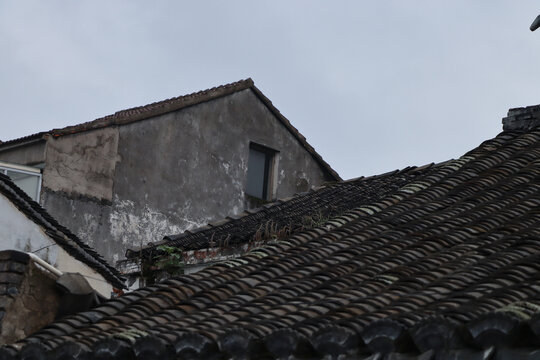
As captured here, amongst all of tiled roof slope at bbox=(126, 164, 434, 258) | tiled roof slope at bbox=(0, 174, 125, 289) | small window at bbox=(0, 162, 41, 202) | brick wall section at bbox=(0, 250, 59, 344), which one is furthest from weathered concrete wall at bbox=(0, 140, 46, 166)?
brick wall section at bbox=(0, 250, 59, 344)

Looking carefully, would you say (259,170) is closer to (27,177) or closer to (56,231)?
(27,177)

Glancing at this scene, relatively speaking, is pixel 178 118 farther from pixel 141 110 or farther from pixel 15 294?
pixel 15 294

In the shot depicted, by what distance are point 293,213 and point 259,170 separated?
6.48 metres

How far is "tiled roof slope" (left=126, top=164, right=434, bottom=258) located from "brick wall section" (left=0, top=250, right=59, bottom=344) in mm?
5505

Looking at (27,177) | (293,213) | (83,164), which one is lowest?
(293,213)

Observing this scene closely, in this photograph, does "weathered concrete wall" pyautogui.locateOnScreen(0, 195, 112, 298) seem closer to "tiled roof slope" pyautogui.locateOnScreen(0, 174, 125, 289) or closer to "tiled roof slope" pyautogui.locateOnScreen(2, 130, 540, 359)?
"tiled roof slope" pyautogui.locateOnScreen(0, 174, 125, 289)

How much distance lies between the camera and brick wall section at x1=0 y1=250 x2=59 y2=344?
671 centimetres

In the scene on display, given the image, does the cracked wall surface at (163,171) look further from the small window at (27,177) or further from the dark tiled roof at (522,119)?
the dark tiled roof at (522,119)

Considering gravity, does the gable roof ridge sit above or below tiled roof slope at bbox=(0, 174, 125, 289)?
above

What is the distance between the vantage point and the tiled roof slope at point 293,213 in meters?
12.8

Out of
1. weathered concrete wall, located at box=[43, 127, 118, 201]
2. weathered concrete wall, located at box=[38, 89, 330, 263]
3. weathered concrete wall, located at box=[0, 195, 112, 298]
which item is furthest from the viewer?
weathered concrete wall, located at box=[38, 89, 330, 263]

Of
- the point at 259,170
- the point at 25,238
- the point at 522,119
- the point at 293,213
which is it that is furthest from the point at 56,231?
the point at 259,170

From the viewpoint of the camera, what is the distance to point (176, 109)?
1856cm

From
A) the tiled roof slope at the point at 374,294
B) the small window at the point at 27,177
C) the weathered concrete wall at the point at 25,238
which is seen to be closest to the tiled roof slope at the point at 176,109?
the small window at the point at 27,177
